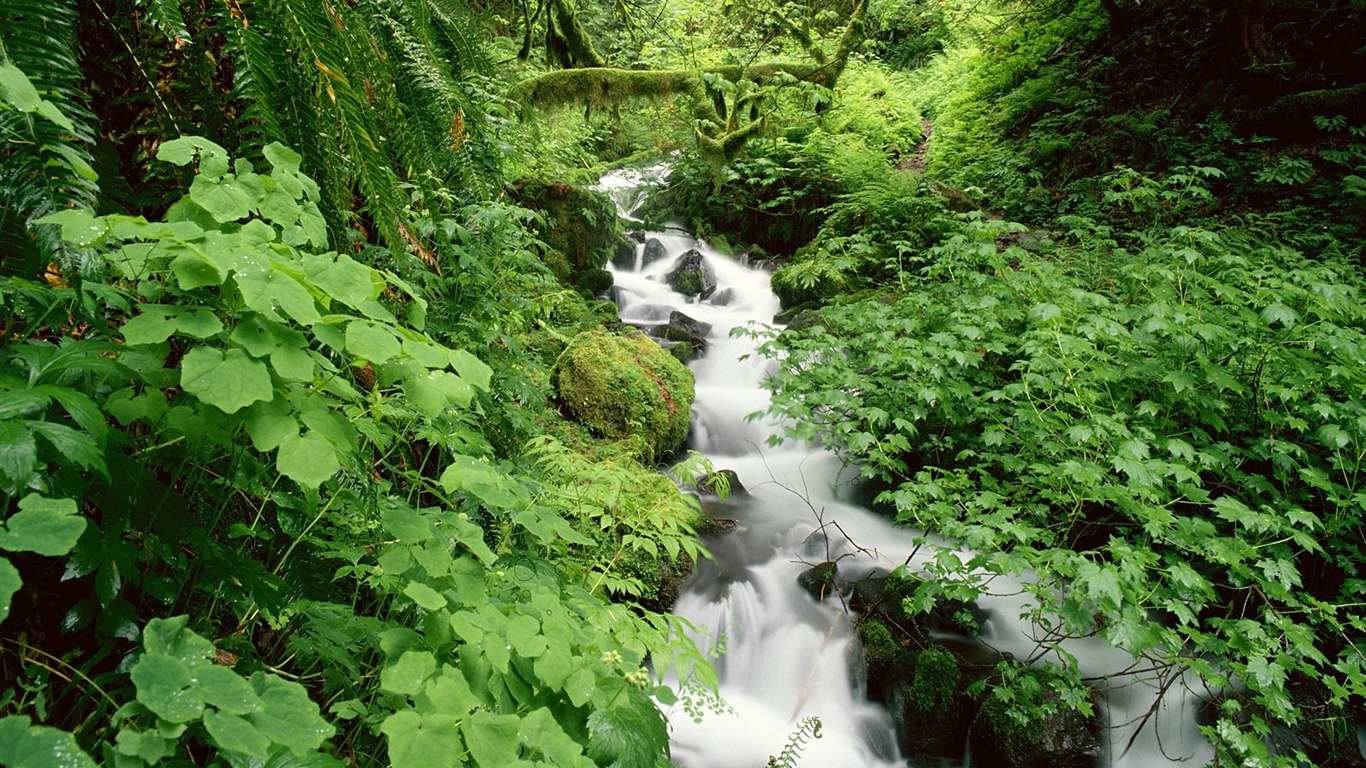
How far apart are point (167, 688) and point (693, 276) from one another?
→ 26.4 ft

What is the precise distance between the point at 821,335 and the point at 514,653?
3.72 metres

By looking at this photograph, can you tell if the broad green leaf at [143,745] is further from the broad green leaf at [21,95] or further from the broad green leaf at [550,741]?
the broad green leaf at [21,95]

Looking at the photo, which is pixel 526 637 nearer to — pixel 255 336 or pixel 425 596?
pixel 425 596

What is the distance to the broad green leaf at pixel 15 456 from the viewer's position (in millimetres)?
698

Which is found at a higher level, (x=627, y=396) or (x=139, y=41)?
(x=139, y=41)

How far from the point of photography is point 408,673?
100cm

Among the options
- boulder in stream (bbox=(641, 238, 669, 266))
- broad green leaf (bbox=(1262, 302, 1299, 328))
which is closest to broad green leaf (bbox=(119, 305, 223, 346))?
broad green leaf (bbox=(1262, 302, 1299, 328))

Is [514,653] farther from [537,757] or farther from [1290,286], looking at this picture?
[1290,286]

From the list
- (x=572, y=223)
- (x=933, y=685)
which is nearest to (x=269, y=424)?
(x=933, y=685)

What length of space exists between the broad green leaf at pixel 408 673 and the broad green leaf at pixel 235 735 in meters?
0.23

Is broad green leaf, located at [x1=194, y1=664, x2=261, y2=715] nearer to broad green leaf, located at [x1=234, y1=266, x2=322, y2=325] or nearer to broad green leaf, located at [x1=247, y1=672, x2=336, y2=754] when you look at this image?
broad green leaf, located at [x1=247, y1=672, x2=336, y2=754]

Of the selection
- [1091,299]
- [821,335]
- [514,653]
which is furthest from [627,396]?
[514,653]

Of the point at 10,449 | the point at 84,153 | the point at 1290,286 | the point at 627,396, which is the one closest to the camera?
the point at 10,449

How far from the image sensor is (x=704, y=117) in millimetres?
5977
